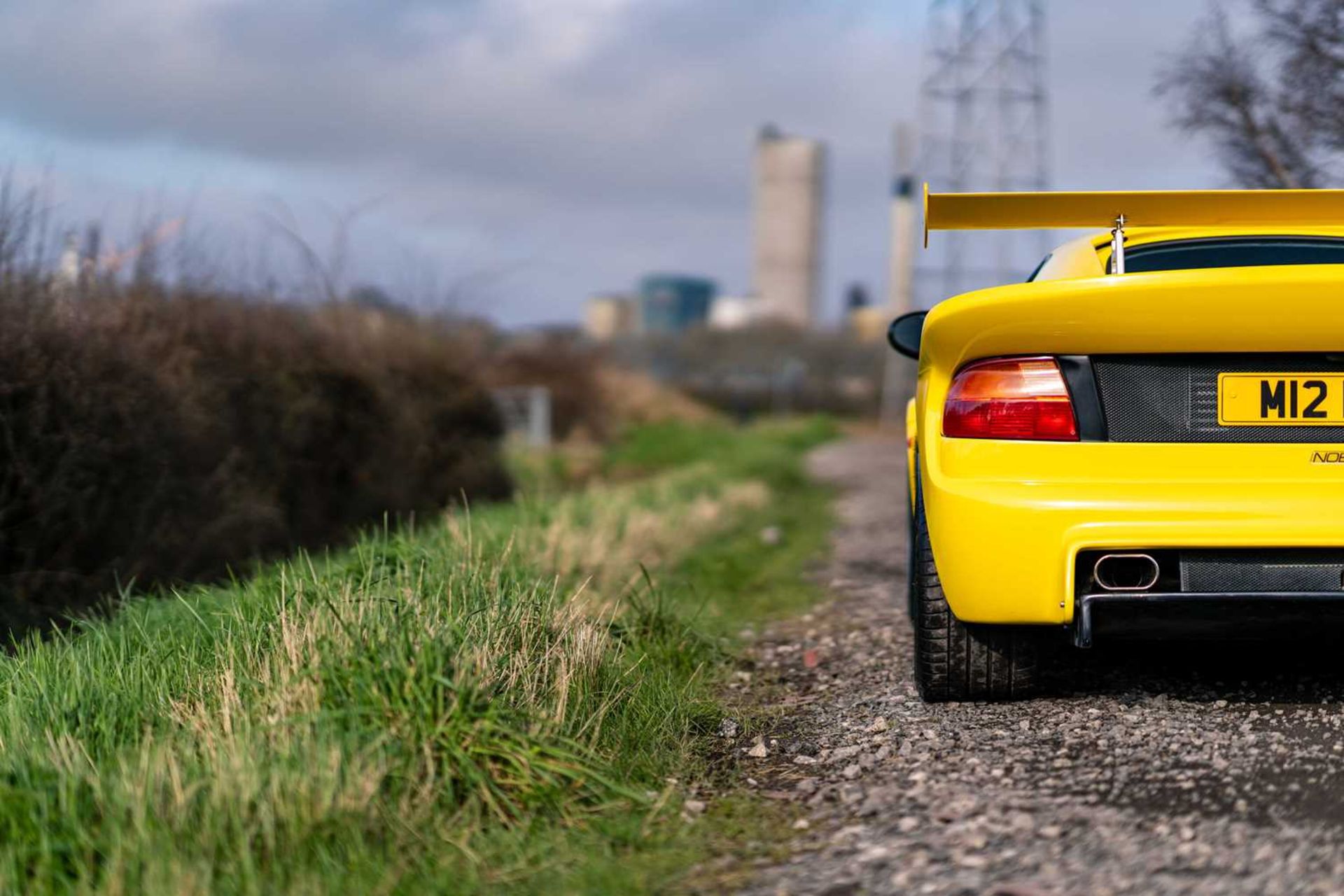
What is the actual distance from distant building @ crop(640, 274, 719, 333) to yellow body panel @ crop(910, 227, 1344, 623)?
456ft

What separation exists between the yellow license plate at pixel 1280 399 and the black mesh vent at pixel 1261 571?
1.12ft

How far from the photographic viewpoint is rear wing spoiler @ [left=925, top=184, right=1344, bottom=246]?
385 centimetres

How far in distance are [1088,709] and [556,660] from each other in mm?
1547

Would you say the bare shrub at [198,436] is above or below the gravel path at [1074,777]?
above

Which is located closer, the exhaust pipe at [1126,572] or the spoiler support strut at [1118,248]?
the exhaust pipe at [1126,572]

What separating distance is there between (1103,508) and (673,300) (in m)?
152

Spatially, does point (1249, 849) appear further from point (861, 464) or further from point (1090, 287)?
point (861, 464)

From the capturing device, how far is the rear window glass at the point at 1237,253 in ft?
13.4

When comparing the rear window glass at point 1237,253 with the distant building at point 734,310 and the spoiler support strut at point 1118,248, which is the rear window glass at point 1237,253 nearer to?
the spoiler support strut at point 1118,248

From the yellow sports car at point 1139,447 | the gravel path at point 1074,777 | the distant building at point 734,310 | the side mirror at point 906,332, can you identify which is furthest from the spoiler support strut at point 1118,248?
the distant building at point 734,310

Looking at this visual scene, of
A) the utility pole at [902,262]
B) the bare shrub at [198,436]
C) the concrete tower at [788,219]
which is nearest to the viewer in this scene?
the bare shrub at [198,436]

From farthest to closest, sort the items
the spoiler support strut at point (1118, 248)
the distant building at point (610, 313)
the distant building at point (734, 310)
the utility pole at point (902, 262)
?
the distant building at point (610, 313)
the distant building at point (734, 310)
the utility pole at point (902, 262)
the spoiler support strut at point (1118, 248)

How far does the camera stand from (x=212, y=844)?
2.69m

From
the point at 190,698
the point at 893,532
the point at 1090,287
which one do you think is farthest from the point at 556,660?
the point at 893,532
